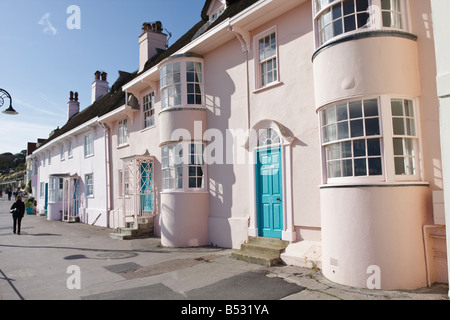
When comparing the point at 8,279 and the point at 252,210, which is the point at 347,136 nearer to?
the point at 252,210

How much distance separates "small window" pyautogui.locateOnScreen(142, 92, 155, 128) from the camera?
1443 cm

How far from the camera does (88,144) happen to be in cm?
2083

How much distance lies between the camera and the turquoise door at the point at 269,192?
344 inches

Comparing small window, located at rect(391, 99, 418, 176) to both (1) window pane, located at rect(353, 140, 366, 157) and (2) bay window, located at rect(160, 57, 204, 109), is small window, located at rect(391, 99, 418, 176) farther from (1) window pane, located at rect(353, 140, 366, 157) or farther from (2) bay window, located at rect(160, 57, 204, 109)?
(2) bay window, located at rect(160, 57, 204, 109)

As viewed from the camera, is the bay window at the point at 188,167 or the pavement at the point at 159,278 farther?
the bay window at the point at 188,167

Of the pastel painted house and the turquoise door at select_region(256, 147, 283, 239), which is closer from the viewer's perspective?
the turquoise door at select_region(256, 147, 283, 239)

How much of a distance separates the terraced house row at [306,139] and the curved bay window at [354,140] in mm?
22

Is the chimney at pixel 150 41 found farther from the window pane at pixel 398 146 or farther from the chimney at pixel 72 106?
the chimney at pixel 72 106

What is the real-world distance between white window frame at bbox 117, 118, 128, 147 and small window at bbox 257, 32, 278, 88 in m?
9.01

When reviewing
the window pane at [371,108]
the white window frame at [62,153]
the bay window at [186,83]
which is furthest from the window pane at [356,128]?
the white window frame at [62,153]

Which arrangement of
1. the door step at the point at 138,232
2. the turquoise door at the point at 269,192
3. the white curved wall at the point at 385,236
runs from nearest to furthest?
the white curved wall at the point at 385,236, the turquoise door at the point at 269,192, the door step at the point at 138,232

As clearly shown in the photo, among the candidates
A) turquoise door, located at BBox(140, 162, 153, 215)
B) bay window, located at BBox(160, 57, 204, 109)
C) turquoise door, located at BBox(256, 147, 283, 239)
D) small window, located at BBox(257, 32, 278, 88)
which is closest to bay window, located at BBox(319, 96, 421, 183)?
turquoise door, located at BBox(256, 147, 283, 239)

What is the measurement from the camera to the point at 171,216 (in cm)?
1110

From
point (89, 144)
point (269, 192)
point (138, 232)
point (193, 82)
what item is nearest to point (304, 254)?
point (269, 192)
